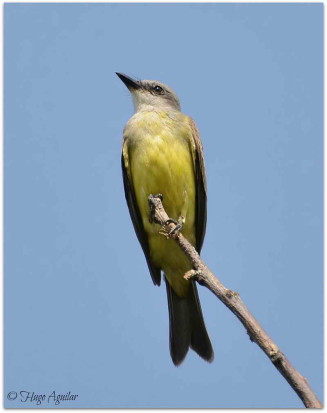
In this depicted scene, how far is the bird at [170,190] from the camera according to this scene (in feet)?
25.8

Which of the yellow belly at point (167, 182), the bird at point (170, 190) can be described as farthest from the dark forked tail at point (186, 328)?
the yellow belly at point (167, 182)

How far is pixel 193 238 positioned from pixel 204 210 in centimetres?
44

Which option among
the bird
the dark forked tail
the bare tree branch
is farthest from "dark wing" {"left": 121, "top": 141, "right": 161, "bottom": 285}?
the bare tree branch

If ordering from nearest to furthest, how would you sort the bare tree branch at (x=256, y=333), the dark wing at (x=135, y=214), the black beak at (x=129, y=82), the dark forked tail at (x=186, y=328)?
1. the bare tree branch at (x=256, y=333)
2. the dark forked tail at (x=186, y=328)
3. the dark wing at (x=135, y=214)
4. the black beak at (x=129, y=82)

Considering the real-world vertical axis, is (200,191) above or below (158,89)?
below

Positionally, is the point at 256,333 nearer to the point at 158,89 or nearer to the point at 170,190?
the point at 170,190

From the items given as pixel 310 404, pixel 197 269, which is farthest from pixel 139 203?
pixel 310 404

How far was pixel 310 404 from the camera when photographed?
4.05m

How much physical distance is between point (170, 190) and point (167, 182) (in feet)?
0.39

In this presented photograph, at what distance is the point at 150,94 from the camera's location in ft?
31.1

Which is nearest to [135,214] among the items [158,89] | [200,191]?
[200,191]

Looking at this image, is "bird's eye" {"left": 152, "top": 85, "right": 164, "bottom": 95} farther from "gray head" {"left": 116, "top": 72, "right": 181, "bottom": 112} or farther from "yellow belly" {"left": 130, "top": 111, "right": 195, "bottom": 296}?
"yellow belly" {"left": 130, "top": 111, "right": 195, "bottom": 296}

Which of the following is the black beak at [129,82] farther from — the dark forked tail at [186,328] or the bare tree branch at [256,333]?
the bare tree branch at [256,333]

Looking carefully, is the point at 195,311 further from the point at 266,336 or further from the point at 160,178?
the point at 266,336
